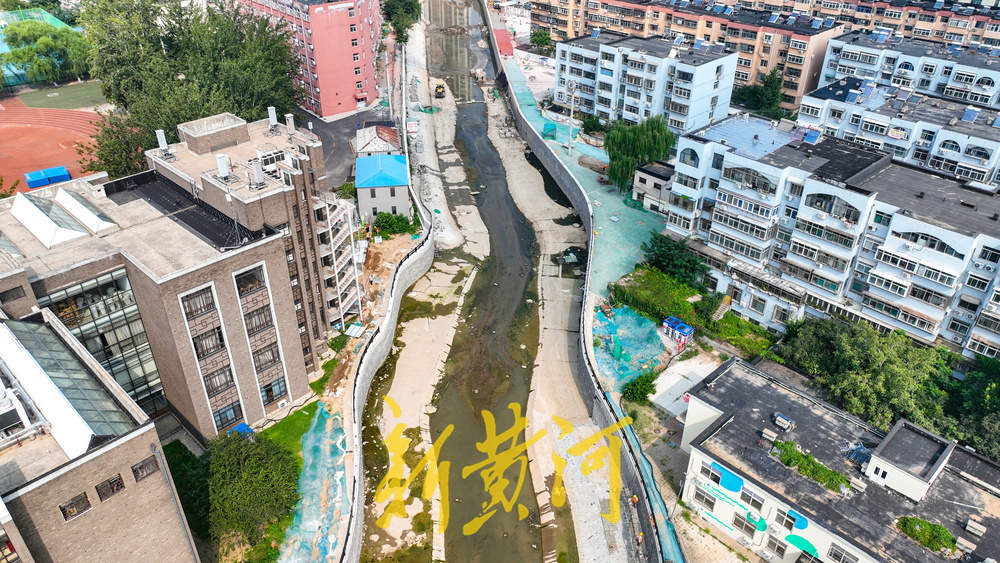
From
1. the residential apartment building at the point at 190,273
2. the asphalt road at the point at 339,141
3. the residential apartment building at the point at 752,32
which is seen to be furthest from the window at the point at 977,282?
the asphalt road at the point at 339,141

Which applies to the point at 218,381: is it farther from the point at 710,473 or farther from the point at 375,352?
the point at 710,473

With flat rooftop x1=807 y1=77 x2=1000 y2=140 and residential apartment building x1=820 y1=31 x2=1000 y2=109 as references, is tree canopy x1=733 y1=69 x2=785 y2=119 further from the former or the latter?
flat rooftop x1=807 y1=77 x2=1000 y2=140

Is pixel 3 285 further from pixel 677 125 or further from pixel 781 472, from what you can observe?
pixel 677 125

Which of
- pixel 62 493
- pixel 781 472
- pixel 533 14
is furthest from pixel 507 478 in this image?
pixel 533 14

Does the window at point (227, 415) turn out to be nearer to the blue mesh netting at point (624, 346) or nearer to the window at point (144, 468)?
the window at point (144, 468)

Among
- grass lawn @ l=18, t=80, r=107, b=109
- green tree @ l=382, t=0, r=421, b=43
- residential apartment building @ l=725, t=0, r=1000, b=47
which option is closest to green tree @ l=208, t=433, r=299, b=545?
grass lawn @ l=18, t=80, r=107, b=109
